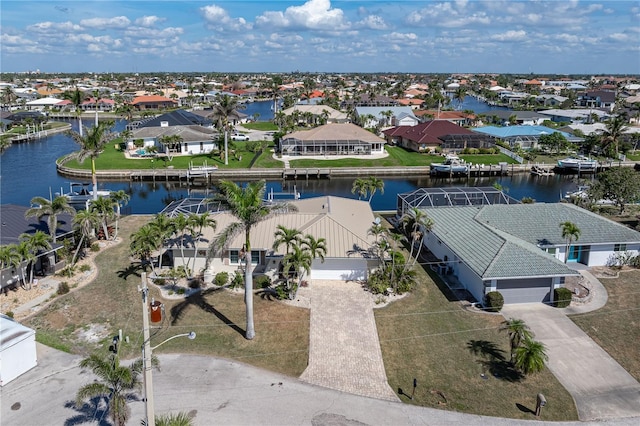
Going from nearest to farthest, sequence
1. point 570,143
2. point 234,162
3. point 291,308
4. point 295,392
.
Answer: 1. point 295,392
2. point 291,308
3. point 234,162
4. point 570,143

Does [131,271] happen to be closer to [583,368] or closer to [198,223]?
[198,223]

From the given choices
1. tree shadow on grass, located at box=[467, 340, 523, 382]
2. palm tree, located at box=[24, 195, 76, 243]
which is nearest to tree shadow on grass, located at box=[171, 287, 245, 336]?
palm tree, located at box=[24, 195, 76, 243]

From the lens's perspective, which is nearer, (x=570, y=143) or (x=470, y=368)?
(x=470, y=368)

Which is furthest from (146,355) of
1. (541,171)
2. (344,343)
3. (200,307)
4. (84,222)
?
(541,171)

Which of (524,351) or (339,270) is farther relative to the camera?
(339,270)

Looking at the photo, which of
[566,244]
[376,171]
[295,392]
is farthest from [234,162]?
[295,392]

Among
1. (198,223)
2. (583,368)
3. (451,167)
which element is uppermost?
(198,223)

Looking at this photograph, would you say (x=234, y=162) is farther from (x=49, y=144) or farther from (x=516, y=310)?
(x=516, y=310)
